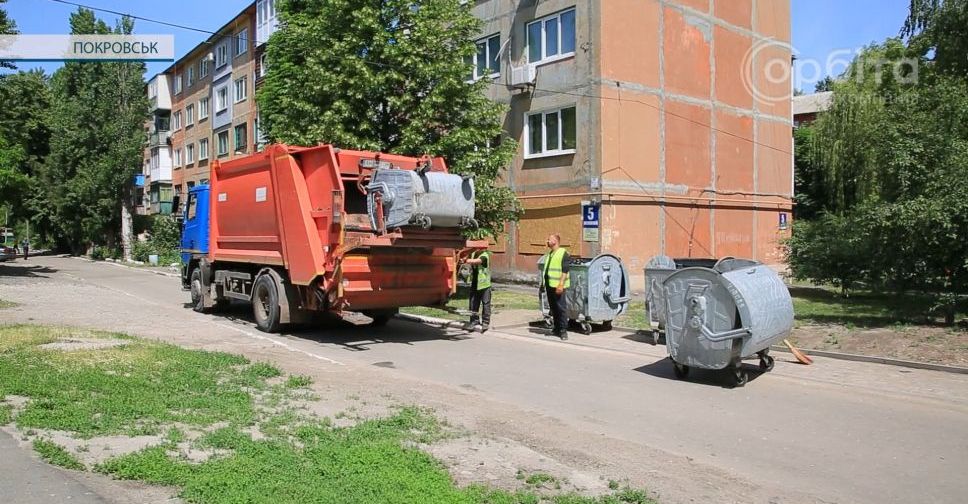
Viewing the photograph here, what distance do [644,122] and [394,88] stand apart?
9.22m

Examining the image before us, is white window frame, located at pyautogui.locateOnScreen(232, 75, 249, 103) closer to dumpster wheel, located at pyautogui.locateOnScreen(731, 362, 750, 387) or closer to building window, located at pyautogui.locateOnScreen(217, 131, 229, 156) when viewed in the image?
building window, located at pyautogui.locateOnScreen(217, 131, 229, 156)

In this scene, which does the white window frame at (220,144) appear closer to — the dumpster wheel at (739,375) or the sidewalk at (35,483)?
the dumpster wheel at (739,375)

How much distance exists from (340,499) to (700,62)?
77.4ft

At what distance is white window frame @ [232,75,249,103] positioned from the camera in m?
42.1

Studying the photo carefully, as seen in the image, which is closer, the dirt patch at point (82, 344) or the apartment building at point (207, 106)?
the dirt patch at point (82, 344)

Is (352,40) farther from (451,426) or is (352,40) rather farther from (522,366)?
(451,426)

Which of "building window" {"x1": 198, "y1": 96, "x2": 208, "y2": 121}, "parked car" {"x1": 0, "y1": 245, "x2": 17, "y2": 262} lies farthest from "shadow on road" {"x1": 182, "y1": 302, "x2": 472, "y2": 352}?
"building window" {"x1": 198, "y1": 96, "x2": 208, "y2": 121}

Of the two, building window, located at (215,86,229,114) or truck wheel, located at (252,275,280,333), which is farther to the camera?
building window, located at (215,86,229,114)

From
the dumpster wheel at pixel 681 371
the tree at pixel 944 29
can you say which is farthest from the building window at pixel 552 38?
the dumpster wheel at pixel 681 371

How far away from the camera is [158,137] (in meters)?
57.6

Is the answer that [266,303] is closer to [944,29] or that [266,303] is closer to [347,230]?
[347,230]

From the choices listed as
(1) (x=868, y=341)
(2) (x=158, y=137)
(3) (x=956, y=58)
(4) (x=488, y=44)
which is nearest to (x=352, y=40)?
(4) (x=488, y=44)

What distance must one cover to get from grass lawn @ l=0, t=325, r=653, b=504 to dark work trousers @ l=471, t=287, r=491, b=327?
5147 mm

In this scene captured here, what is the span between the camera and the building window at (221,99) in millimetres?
45125
